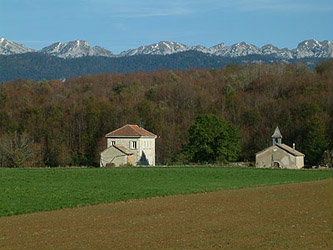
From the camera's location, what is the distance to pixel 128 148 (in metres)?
80.6

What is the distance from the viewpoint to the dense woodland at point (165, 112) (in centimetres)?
8844

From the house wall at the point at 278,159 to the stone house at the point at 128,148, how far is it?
16799 mm

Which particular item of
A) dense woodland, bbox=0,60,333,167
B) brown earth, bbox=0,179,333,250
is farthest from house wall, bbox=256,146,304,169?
brown earth, bbox=0,179,333,250

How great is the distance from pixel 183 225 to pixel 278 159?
167 ft

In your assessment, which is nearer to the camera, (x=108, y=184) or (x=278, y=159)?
(x=108, y=184)

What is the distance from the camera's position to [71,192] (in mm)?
38062

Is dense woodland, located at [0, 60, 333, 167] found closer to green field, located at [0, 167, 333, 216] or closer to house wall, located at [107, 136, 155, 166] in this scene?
house wall, located at [107, 136, 155, 166]

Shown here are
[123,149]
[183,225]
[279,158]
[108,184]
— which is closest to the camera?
[183,225]

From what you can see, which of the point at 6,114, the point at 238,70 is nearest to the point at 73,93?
the point at 6,114

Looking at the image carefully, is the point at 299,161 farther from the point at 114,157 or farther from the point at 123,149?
the point at 114,157

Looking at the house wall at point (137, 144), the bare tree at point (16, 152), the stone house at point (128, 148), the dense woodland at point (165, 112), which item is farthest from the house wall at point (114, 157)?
the bare tree at point (16, 152)

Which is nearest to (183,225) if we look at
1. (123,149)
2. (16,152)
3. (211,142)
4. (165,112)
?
(211,142)

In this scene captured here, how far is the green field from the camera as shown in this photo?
3312 centimetres

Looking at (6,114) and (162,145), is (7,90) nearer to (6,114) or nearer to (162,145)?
(6,114)
